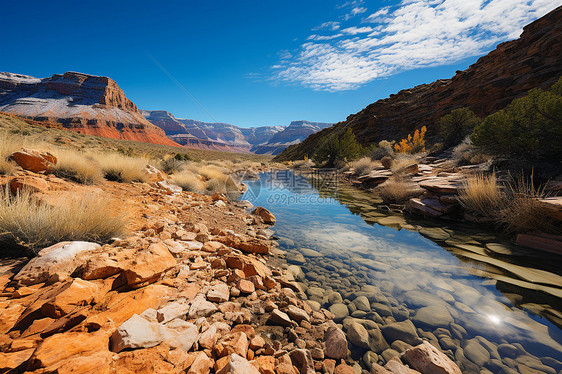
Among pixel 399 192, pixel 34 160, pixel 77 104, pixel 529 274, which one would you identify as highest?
pixel 77 104

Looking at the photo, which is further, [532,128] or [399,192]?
[399,192]

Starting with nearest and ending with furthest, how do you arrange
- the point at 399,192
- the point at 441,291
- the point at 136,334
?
the point at 136,334 < the point at 441,291 < the point at 399,192

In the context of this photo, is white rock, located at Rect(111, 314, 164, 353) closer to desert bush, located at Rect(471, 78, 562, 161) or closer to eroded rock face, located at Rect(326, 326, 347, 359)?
eroded rock face, located at Rect(326, 326, 347, 359)

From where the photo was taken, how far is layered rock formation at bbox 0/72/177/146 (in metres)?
77.4

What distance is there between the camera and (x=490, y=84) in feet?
71.2

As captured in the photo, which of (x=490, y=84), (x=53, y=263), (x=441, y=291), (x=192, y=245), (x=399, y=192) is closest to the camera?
(x=53, y=263)

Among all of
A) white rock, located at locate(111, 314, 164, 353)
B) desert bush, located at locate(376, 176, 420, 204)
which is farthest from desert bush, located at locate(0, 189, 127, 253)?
desert bush, located at locate(376, 176, 420, 204)

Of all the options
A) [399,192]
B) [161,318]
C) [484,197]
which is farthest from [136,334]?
[399,192]

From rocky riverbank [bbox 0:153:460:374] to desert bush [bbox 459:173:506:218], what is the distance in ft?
16.0

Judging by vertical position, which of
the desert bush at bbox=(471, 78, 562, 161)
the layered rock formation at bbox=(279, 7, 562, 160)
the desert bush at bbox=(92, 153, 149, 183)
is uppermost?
the layered rock formation at bbox=(279, 7, 562, 160)

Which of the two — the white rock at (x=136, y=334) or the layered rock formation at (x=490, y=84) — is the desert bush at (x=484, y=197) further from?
the layered rock formation at (x=490, y=84)

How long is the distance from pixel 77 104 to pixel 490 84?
458 feet

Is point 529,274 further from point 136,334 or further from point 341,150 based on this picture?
point 341,150

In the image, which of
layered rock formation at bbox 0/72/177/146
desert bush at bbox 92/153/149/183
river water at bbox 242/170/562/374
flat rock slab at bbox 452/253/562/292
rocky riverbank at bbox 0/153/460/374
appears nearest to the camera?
rocky riverbank at bbox 0/153/460/374
